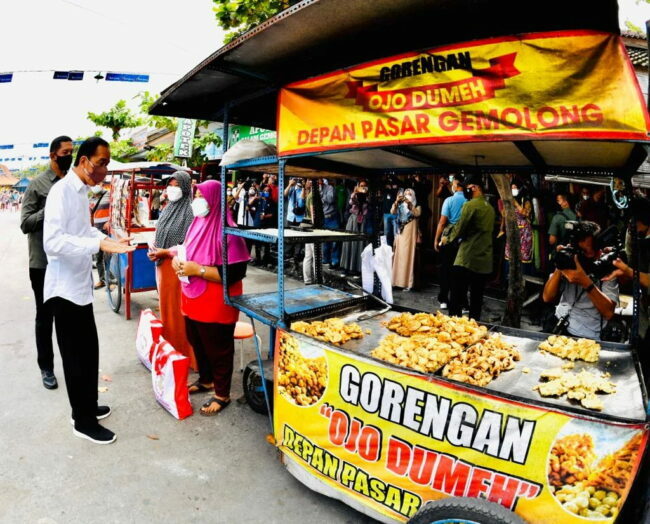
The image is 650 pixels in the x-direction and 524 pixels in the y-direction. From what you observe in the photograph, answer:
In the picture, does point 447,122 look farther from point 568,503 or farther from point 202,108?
point 202,108

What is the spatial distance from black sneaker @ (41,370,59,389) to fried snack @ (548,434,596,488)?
4.04m

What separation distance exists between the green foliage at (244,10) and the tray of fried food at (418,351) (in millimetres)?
6478

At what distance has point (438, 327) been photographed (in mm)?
3053

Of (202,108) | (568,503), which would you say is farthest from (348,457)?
(202,108)

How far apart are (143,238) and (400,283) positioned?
4510 millimetres

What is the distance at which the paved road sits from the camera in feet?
8.24

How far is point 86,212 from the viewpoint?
3068 mm

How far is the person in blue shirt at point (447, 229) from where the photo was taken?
629 centimetres

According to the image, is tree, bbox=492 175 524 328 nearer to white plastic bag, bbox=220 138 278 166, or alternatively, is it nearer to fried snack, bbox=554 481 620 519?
white plastic bag, bbox=220 138 278 166

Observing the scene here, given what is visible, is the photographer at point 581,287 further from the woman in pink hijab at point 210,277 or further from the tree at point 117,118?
the tree at point 117,118

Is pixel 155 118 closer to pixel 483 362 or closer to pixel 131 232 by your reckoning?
pixel 131 232

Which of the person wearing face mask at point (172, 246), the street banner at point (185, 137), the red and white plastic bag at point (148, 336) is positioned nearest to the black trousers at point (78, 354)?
the red and white plastic bag at point (148, 336)

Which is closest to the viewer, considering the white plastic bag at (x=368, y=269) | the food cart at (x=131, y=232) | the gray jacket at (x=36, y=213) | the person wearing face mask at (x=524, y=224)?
the gray jacket at (x=36, y=213)

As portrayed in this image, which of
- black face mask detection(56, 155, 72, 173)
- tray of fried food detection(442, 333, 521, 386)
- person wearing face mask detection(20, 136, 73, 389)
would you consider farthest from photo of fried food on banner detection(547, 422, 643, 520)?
black face mask detection(56, 155, 72, 173)
